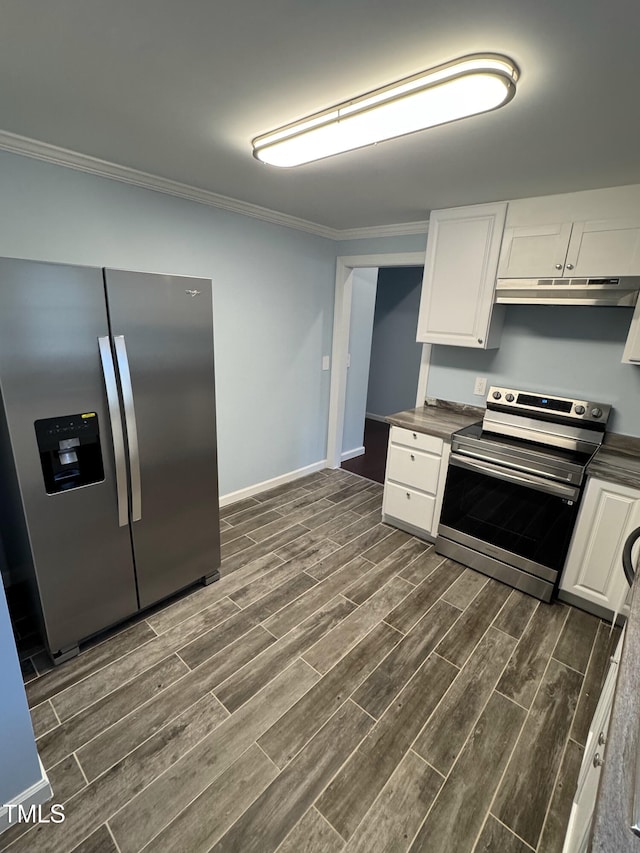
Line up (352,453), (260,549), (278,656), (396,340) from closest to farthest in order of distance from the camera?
(278,656) → (260,549) → (352,453) → (396,340)

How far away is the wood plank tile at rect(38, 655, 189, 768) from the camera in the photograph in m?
1.55

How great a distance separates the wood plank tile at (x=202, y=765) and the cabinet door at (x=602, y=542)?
1.69 m

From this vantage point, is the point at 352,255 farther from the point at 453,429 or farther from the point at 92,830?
the point at 92,830

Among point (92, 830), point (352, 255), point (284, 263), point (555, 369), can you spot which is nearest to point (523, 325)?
A: point (555, 369)

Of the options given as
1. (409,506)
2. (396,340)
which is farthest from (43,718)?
(396,340)

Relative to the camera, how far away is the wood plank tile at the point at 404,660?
181cm

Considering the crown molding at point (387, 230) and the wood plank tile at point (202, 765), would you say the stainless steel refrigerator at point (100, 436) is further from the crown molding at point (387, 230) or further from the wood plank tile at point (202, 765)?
the crown molding at point (387, 230)

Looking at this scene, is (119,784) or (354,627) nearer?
(119,784)

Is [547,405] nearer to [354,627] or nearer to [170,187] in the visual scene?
[354,627]

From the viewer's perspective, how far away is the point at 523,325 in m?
2.85

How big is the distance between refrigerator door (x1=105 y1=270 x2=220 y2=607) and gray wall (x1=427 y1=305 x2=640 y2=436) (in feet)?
7.02

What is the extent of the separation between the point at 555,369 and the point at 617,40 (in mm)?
1994

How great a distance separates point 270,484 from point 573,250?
9.93 ft

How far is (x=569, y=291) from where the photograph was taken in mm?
2344
